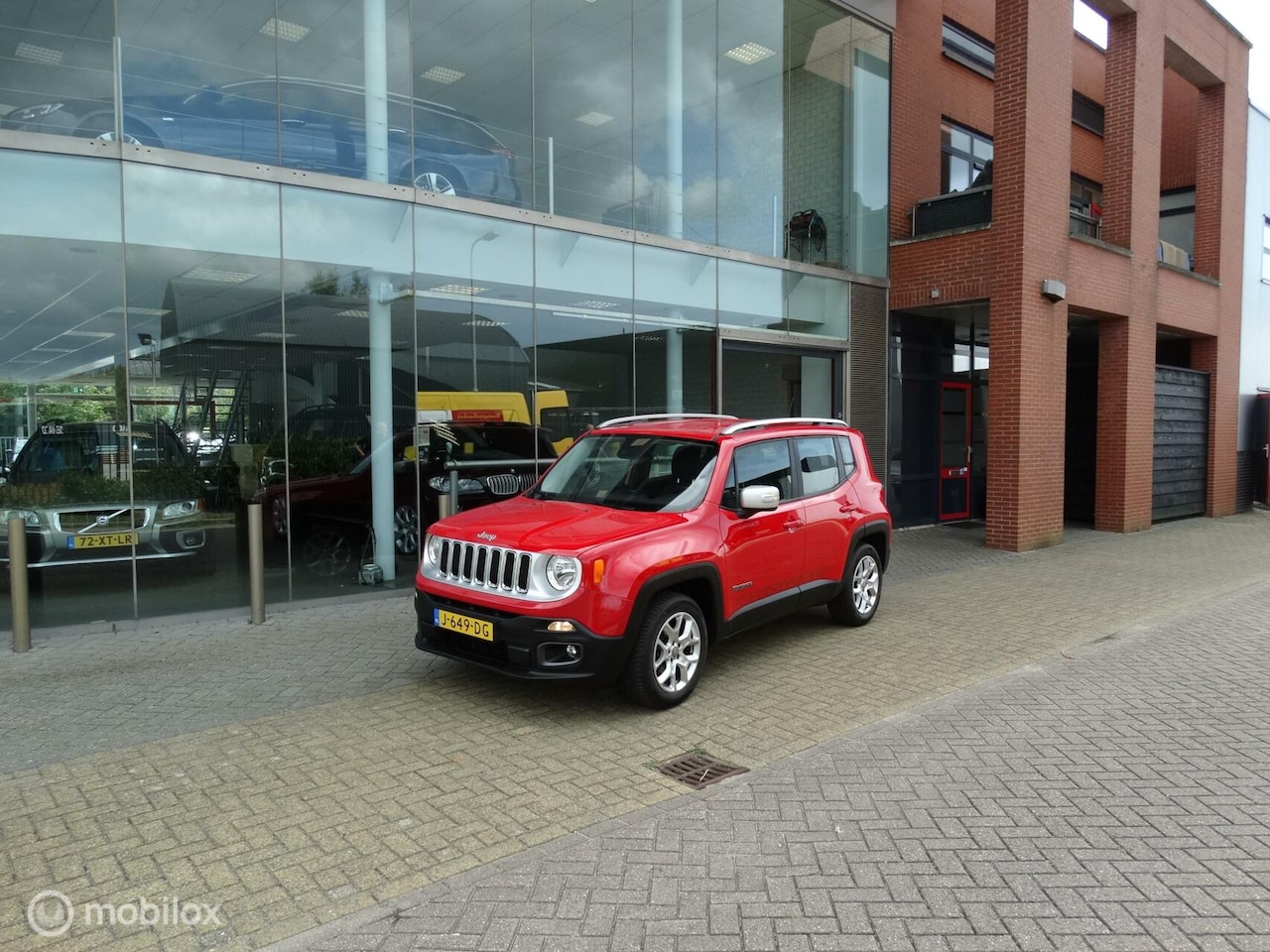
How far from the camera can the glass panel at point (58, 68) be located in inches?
275

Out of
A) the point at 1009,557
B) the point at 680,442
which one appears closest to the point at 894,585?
the point at 1009,557

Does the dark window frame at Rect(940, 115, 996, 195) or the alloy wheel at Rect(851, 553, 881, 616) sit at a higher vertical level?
the dark window frame at Rect(940, 115, 996, 195)

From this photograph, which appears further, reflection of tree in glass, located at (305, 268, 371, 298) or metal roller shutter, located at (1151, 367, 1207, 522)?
metal roller shutter, located at (1151, 367, 1207, 522)

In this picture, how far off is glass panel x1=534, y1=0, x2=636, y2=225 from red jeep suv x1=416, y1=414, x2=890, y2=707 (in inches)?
177

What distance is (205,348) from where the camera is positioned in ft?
25.3

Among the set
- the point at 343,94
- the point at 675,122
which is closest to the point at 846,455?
the point at 343,94

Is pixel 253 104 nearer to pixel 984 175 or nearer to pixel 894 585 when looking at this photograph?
pixel 894 585

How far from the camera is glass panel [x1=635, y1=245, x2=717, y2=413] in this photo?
A: 11.1 meters

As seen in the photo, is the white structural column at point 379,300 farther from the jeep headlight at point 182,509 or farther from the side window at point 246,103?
the jeep headlight at point 182,509

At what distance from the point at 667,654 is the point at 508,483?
196 inches

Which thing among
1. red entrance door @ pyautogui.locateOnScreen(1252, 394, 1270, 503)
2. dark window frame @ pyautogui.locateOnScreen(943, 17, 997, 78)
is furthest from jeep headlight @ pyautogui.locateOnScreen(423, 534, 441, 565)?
red entrance door @ pyautogui.locateOnScreen(1252, 394, 1270, 503)

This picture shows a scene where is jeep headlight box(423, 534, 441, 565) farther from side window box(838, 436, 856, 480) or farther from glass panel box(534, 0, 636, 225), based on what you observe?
glass panel box(534, 0, 636, 225)

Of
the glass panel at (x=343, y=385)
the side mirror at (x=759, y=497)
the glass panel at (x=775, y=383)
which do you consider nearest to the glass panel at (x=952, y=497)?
the glass panel at (x=775, y=383)

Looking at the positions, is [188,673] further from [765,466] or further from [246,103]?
[246,103]
